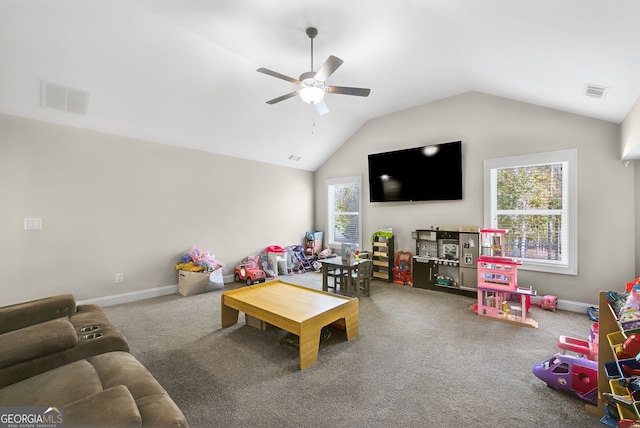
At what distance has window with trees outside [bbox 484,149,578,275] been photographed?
3791mm

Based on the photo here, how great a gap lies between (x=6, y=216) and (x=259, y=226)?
3.52 meters

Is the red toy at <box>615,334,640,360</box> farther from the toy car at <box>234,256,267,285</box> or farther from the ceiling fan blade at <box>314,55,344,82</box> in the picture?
the toy car at <box>234,256,267,285</box>

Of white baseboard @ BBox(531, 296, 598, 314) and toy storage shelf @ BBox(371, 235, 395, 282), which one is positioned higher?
toy storage shelf @ BBox(371, 235, 395, 282)

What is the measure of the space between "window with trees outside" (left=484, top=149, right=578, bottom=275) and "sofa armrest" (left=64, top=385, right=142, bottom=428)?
4818 mm

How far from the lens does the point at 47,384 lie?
51.4 inches

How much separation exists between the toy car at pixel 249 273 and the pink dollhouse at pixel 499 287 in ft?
11.3

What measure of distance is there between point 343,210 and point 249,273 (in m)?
2.66

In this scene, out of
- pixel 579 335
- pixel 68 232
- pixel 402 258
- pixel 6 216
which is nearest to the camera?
pixel 579 335

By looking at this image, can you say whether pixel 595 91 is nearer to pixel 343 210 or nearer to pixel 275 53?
pixel 275 53

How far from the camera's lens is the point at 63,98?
328cm

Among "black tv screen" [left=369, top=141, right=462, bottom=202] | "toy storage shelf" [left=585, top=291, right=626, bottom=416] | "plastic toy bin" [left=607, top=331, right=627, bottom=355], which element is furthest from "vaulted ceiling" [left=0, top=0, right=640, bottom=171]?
"plastic toy bin" [left=607, top=331, right=627, bottom=355]

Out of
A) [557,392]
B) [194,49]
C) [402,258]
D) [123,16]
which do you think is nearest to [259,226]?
[402,258]

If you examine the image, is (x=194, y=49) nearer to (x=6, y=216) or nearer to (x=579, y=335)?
(x=6, y=216)

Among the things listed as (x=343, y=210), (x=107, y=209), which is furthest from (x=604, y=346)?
(x=107, y=209)
